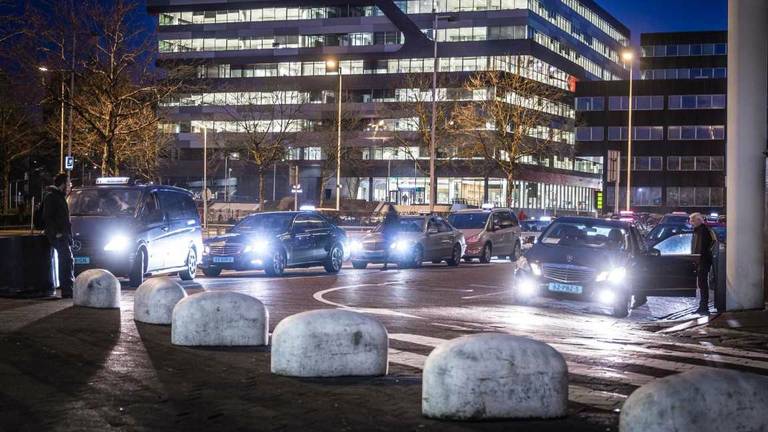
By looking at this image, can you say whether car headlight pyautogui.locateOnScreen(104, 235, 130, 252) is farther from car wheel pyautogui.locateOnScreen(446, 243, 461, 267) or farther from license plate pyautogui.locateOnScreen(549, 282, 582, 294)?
car wheel pyautogui.locateOnScreen(446, 243, 461, 267)

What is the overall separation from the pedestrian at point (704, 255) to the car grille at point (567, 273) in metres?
1.94

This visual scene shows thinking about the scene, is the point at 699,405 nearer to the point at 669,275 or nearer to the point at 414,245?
the point at 669,275

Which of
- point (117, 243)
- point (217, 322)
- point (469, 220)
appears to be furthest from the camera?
point (469, 220)

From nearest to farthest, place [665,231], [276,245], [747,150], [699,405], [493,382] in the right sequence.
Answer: [699,405] < [493,382] < [747,150] < [665,231] < [276,245]

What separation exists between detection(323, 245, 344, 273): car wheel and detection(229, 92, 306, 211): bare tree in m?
36.3

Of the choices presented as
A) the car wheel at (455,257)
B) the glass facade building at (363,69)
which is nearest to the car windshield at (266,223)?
the car wheel at (455,257)

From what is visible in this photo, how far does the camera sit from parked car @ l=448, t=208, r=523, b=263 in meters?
32.3

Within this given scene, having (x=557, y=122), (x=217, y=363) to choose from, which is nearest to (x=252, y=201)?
(x=557, y=122)

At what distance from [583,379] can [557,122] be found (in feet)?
280

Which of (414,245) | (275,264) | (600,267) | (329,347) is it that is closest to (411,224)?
(414,245)

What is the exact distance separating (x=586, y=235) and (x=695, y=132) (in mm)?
82865

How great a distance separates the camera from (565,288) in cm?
1590

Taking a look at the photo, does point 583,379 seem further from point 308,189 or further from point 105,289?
point 308,189

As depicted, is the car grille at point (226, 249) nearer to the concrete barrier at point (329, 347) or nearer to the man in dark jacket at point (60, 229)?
the man in dark jacket at point (60, 229)
